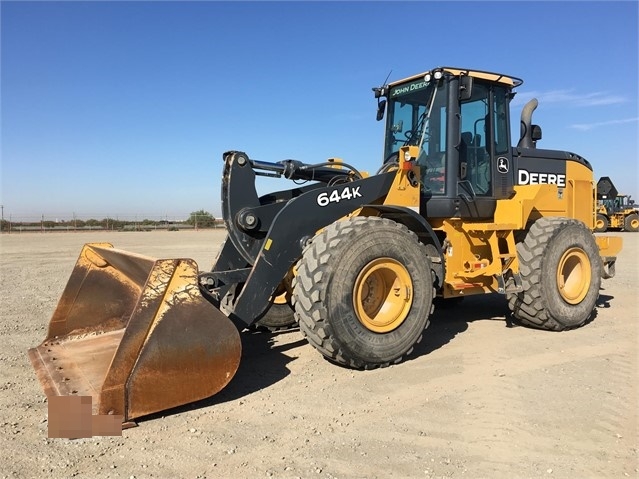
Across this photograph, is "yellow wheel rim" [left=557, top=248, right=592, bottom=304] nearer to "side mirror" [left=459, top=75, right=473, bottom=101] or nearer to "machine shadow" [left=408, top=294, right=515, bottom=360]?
"machine shadow" [left=408, top=294, right=515, bottom=360]

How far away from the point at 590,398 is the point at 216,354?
299 cm

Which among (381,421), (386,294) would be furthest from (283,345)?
(381,421)

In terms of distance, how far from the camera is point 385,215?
5.46 m

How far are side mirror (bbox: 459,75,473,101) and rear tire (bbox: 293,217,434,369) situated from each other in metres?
1.87

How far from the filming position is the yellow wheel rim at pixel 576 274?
6535mm

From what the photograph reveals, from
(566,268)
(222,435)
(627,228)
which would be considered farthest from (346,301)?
(627,228)

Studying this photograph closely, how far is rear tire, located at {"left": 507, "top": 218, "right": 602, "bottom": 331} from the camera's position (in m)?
6.07

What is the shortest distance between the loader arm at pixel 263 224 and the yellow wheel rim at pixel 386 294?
69 cm

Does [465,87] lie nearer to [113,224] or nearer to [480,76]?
[480,76]

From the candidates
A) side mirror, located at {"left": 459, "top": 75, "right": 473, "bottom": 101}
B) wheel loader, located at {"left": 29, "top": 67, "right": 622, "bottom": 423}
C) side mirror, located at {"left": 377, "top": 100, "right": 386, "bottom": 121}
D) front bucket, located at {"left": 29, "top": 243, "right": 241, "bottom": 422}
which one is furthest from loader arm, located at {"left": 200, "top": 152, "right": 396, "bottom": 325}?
side mirror, located at {"left": 377, "top": 100, "right": 386, "bottom": 121}

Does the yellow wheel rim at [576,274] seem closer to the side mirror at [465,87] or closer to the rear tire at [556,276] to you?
the rear tire at [556,276]

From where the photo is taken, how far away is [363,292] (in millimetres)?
4922

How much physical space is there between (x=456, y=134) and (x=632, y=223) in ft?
107

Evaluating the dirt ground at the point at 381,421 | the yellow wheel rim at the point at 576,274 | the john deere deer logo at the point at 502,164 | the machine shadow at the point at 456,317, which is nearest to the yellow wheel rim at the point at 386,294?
the dirt ground at the point at 381,421
